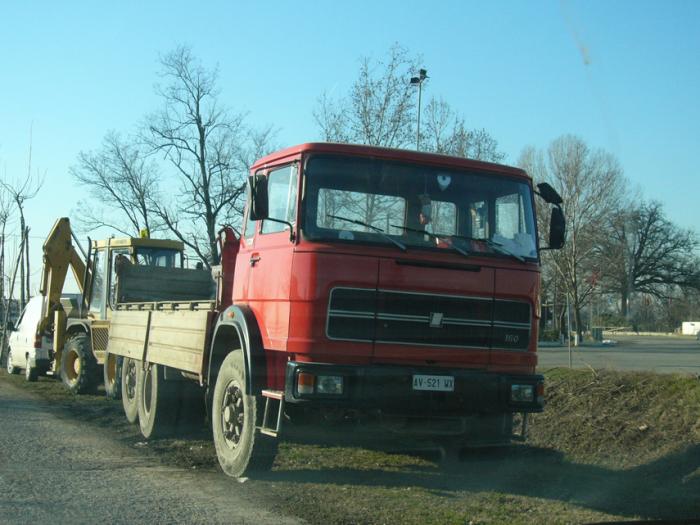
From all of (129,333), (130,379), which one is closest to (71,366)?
(130,379)

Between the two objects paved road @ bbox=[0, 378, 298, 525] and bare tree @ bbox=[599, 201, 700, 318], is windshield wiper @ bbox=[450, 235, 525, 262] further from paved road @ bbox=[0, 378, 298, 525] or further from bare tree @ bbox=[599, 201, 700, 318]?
bare tree @ bbox=[599, 201, 700, 318]

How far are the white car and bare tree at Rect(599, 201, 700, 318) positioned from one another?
16.3 meters

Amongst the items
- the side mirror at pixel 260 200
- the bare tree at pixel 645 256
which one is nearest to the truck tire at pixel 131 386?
the side mirror at pixel 260 200

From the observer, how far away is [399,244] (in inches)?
282

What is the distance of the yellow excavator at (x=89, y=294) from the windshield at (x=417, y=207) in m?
7.49

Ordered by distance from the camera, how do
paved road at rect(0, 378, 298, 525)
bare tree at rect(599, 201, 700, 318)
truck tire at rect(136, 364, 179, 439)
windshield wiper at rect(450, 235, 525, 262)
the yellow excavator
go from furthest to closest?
1. bare tree at rect(599, 201, 700, 318)
2. the yellow excavator
3. truck tire at rect(136, 364, 179, 439)
4. windshield wiper at rect(450, 235, 525, 262)
5. paved road at rect(0, 378, 298, 525)

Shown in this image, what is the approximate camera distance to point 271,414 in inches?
290

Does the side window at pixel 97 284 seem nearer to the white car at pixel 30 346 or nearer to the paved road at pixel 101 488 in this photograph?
the white car at pixel 30 346

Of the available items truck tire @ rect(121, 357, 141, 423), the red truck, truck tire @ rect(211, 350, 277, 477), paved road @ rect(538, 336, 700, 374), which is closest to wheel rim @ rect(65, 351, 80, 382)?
truck tire @ rect(121, 357, 141, 423)

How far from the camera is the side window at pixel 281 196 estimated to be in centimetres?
744

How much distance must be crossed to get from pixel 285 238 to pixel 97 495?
2665 millimetres

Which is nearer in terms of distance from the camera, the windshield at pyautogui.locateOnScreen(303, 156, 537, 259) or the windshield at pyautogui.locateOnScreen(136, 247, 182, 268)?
the windshield at pyautogui.locateOnScreen(303, 156, 537, 259)

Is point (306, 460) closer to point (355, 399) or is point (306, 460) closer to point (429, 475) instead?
point (429, 475)

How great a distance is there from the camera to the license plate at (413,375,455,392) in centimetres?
701
